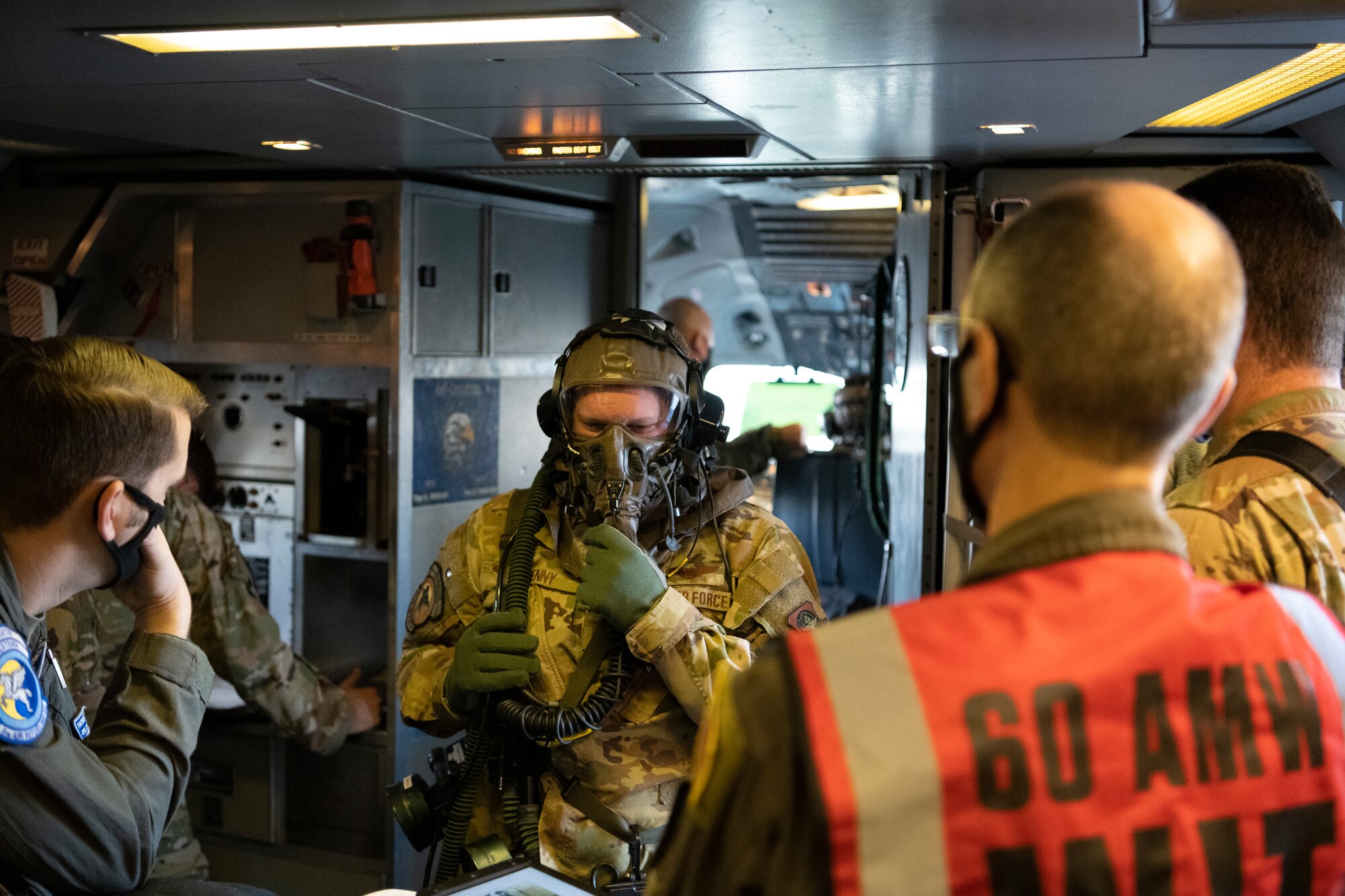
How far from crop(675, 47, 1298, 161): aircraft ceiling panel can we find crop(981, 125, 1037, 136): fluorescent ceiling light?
24mm

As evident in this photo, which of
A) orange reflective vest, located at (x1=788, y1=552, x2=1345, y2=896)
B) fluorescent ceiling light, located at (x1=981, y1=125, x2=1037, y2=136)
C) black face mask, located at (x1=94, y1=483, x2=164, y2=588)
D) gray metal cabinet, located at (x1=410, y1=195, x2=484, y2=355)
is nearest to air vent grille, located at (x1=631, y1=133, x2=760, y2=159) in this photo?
fluorescent ceiling light, located at (x1=981, y1=125, x2=1037, y2=136)

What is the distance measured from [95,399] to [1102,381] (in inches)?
62.1

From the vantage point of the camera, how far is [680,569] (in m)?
2.60

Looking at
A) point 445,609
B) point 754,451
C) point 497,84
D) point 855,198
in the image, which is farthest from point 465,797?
point 855,198

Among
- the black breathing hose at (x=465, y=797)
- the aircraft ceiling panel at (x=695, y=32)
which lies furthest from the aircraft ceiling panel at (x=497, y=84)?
the black breathing hose at (x=465, y=797)

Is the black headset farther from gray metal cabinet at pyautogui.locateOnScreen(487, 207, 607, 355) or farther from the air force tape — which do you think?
gray metal cabinet at pyautogui.locateOnScreen(487, 207, 607, 355)

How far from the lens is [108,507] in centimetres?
192

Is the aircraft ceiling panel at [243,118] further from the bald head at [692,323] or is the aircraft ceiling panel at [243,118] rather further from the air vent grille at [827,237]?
the air vent grille at [827,237]

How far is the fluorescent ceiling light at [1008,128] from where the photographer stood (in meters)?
2.86

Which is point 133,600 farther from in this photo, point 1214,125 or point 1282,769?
point 1214,125

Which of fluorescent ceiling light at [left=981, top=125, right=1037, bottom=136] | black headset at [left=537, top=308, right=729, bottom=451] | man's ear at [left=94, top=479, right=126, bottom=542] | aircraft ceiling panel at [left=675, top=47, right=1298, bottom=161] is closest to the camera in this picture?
man's ear at [left=94, top=479, right=126, bottom=542]

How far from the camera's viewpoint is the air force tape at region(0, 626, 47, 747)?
1.65 metres

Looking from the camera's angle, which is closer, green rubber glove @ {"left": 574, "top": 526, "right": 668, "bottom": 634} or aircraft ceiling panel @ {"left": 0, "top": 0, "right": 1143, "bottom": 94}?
aircraft ceiling panel @ {"left": 0, "top": 0, "right": 1143, "bottom": 94}

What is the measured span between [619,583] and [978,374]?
4.25ft
